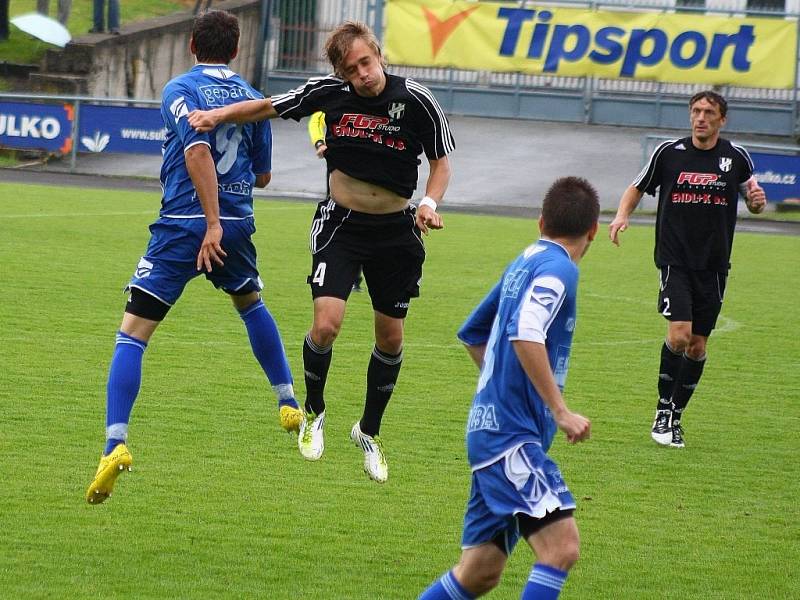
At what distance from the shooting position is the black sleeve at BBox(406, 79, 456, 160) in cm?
654

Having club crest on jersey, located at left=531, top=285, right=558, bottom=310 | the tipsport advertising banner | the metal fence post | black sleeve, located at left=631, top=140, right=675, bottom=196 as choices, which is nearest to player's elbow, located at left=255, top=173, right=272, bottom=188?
black sleeve, located at left=631, top=140, right=675, bottom=196

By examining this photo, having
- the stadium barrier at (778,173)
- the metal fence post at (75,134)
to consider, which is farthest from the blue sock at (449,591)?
the metal fence post at (75,134)

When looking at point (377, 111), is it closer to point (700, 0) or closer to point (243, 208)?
point (243, 208)

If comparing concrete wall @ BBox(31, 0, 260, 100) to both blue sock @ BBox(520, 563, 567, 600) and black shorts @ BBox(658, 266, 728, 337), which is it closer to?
black shorts @ BBox(658, 266, 728, 337)

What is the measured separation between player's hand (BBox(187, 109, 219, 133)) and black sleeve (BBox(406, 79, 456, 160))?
1.05m

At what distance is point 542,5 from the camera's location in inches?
1133

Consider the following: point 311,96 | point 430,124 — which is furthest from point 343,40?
point 430,124

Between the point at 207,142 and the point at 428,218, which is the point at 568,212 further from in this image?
the point at 207,142

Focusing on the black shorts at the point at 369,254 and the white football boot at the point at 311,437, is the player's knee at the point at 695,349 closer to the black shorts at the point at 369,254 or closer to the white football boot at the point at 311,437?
the black shorts at the point at 369,254

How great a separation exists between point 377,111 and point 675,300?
2.70m

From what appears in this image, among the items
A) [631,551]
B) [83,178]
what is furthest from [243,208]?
[83,178]

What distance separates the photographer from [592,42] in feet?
93.9

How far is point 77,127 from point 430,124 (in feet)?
64.2

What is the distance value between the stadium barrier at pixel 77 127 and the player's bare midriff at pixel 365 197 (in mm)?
18427
